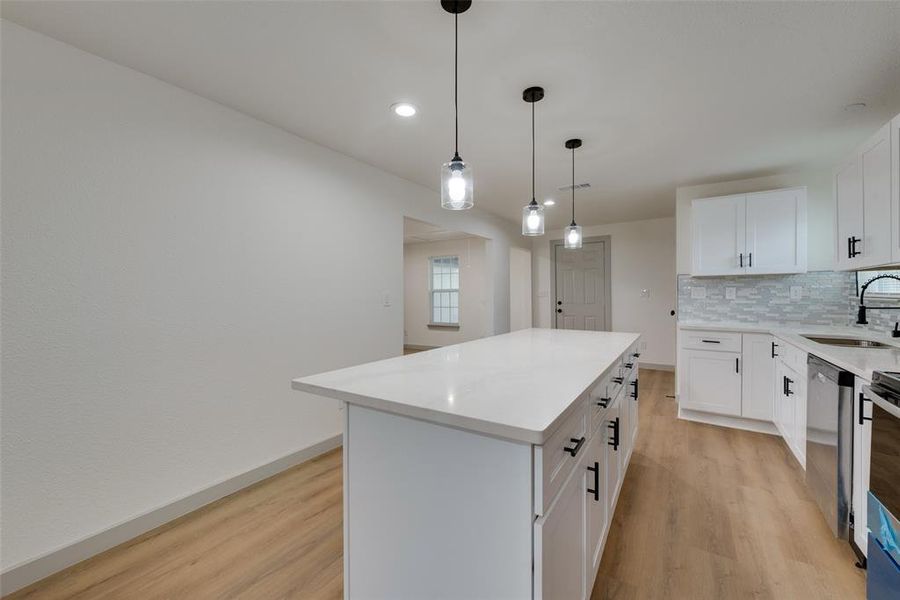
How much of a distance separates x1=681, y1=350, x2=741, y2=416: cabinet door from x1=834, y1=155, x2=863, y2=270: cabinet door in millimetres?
1054

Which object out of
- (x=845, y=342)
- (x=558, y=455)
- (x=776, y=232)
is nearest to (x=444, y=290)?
(x=776, y=232)

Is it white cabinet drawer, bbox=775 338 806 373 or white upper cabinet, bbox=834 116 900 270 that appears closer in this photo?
white upper cabinet, bbox=834 116 900 270

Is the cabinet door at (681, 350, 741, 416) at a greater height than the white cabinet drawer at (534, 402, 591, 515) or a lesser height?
lesser

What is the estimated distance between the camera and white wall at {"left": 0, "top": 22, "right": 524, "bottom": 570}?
1595 millimetres

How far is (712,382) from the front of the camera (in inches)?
132

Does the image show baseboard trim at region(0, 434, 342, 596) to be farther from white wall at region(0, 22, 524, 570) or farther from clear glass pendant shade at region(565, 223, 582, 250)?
clear glass pendant shade at region(565, 223, 582, 250)

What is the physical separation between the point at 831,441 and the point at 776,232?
86.9 inches

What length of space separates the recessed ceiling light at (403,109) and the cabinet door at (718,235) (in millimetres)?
2889

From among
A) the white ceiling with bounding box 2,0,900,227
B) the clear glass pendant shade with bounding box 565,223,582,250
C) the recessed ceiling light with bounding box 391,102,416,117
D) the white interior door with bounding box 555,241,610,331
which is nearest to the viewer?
the white ceiling with bounding box 2,0,900,227

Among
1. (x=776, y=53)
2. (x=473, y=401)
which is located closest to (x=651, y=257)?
(x=776, y=53)

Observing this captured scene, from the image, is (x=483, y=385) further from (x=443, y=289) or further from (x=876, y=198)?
(x=443, y=289)

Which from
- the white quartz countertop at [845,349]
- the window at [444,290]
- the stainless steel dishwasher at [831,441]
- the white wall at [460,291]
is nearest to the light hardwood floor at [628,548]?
the stainless steel dishwasher at [831,441]

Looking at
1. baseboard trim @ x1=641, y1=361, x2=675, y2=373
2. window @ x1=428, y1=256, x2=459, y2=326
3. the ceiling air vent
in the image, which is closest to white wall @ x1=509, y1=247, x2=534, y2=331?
window @ x1=428, y1=256, x2=459, y2=326

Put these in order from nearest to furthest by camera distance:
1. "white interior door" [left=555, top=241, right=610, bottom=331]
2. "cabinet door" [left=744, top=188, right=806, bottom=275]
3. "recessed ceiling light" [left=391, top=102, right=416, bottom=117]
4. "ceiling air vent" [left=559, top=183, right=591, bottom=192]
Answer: "recessed ceiling light" [left=391, top=102, right=416, bottom=117] → "cabinet door" [left=744, top=188, right=806, bottom=275] → "ceiling air vent" [left=559, top=183, right=591, bottom=192] → "white interior door" [left=555, top=241, right=610, bottom=331]
